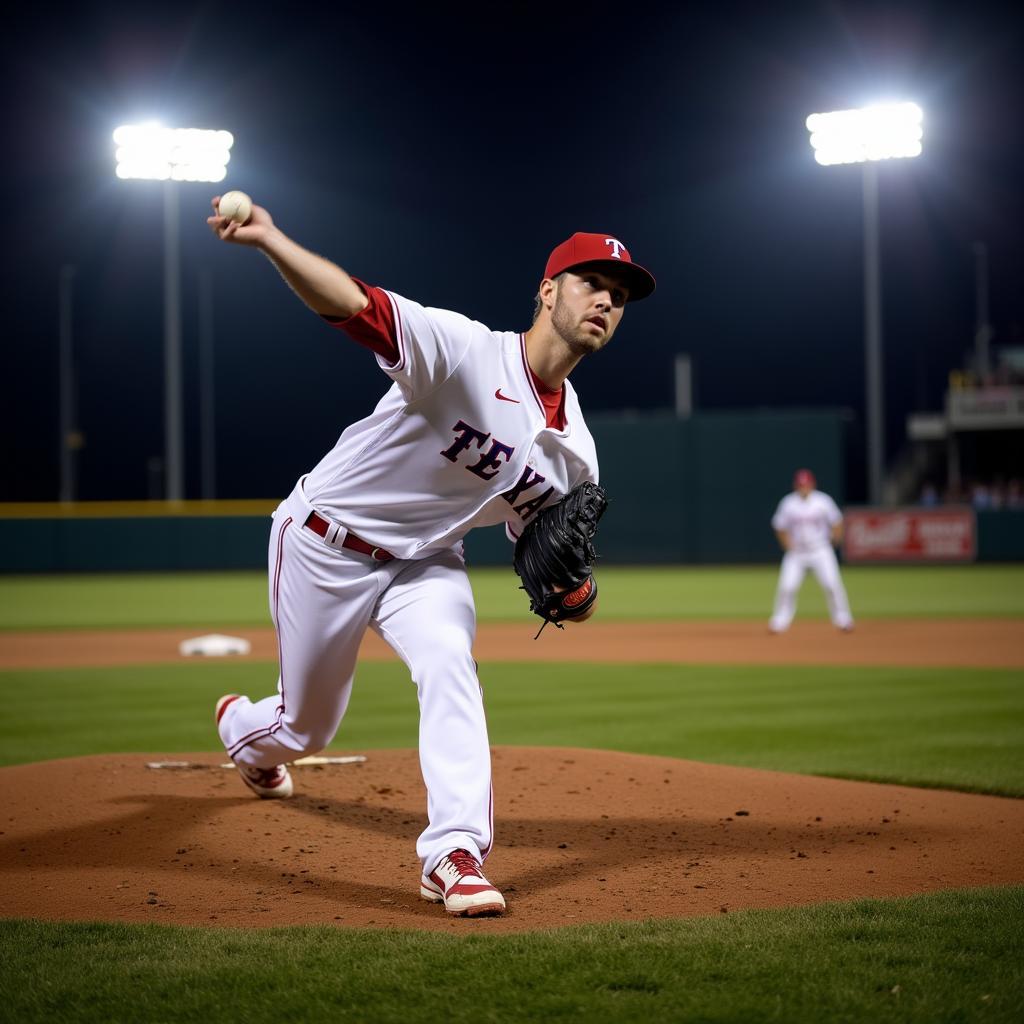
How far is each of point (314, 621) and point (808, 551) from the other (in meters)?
10.9

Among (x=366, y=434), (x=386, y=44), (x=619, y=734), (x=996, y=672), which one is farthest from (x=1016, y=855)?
(x=386, y=44)

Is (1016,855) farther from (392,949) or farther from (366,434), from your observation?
(366,434)

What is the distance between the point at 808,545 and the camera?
1391 cm

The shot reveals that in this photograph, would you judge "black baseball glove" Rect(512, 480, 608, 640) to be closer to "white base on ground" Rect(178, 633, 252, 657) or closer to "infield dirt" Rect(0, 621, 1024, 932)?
"infield dirt" Rect(0, 621, 1024, 932)

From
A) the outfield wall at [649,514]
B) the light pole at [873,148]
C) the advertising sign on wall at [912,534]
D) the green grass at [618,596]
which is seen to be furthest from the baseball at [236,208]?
the advertising sign on wall at [912,534]

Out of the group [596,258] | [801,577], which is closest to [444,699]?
[596,258]

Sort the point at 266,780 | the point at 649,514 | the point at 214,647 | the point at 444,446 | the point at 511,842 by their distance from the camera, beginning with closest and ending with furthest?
the point at 444,446, the point at 511,842, the point at 266,780, the point at 214,647, the point at 649,514

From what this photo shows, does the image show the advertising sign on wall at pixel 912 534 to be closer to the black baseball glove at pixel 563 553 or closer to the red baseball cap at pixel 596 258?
the black baseball glove at pixel 563 553

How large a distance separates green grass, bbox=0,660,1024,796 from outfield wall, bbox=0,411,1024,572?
681 inches

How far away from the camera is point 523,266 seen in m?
41.1

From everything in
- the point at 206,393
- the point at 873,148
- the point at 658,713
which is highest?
the point at 873,148

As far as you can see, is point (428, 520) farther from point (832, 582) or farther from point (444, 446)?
point (832, 582)

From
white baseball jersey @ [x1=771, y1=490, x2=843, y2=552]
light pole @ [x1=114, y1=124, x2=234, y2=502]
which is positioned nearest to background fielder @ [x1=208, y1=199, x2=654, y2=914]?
white baseball jersey @ [x1=771, y1=490, x2=843, y2=552]

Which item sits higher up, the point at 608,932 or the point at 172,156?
the point at 172,156
